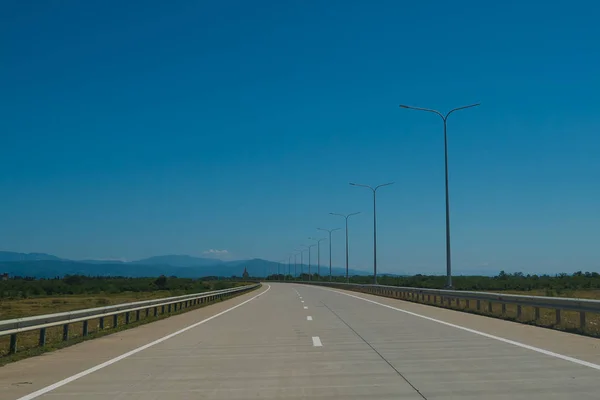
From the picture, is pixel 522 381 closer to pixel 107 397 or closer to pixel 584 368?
pixel 584 368

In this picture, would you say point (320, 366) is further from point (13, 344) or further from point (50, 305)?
point (50, 305)

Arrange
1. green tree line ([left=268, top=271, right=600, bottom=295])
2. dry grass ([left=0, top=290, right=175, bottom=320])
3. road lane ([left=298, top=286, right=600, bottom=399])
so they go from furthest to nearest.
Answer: green tree line ([left=268, top=271, right=600, bottom=295])
dry grass ([left=0, top=290, right=175, bottom=320])
road lane ([left=298, top=286, right=600, bottom=399])

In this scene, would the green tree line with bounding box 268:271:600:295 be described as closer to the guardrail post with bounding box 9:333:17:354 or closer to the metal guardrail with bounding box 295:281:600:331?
the metal guardrail with bounding box 295:281:600:331

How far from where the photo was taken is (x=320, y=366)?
437 inches

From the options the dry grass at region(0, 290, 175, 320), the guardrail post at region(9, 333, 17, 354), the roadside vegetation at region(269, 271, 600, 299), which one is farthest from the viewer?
the roadside vegetation at region(269, 271, 600, 299)

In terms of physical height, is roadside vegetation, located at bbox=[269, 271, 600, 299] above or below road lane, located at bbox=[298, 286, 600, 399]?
above

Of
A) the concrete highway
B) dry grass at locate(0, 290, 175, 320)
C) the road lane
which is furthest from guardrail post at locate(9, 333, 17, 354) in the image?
dry grass at locate(0, 290, 175, 320)

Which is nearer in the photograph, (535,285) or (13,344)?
(13,344)

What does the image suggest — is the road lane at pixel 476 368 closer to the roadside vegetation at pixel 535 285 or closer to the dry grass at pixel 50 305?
the dry grass at pixel 50 305

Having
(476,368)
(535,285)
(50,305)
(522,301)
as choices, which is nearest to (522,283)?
(535,285)

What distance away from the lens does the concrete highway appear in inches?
343

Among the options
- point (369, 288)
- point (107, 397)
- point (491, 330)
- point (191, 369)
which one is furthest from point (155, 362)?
point (369, 288)

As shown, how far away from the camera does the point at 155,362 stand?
11961 mm

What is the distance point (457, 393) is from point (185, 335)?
10.3m
